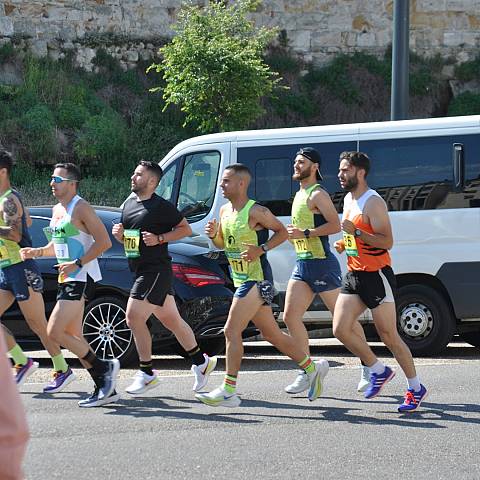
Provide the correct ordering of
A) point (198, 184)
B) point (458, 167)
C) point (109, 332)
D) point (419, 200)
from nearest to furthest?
point (109, 332)
point (458, 167)
point (419, 200)
point (198, 184)

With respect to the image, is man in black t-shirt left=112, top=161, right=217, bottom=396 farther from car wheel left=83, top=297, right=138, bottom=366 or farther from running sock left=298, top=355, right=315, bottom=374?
car wheel left=83, top=297, right=138, bottom=366

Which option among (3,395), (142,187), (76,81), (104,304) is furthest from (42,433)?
(76,81)

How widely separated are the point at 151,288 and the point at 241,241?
0.75 meters

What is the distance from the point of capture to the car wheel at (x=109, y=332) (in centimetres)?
951

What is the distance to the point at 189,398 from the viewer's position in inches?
316

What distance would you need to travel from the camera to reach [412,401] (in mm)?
7426

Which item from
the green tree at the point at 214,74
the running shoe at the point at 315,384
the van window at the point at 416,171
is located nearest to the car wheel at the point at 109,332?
the running shoe at the point at 315,384

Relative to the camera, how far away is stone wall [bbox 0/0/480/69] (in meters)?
30.3

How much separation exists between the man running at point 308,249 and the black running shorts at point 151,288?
3.10 ft

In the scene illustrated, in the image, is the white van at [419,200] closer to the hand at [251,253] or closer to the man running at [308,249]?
the man running at [308,249]

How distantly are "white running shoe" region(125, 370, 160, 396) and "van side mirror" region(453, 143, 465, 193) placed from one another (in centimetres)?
434

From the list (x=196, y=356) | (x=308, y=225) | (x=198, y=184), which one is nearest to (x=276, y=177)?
(x=198, y=184)

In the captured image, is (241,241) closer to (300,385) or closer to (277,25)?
(300,385)

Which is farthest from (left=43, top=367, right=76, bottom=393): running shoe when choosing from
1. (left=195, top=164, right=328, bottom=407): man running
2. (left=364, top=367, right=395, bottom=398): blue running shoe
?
(left=364, top=367, right=395, bottom=398): blue running shoe
